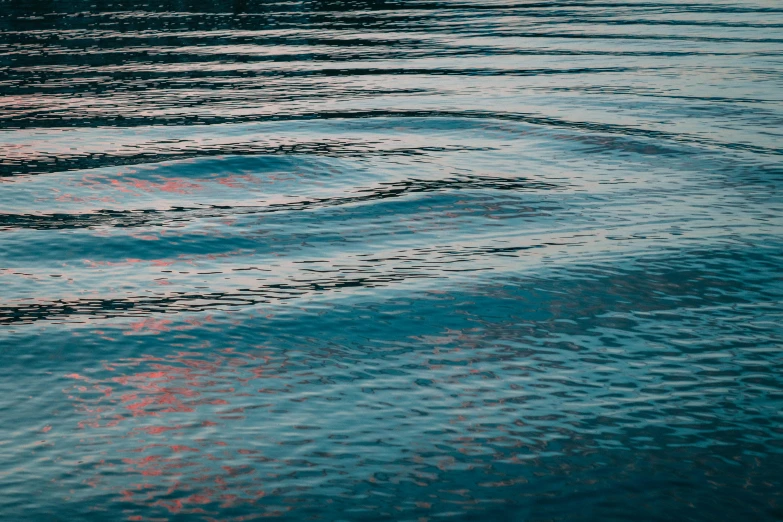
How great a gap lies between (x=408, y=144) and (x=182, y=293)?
4.36 m

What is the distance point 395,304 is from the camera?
5.74m

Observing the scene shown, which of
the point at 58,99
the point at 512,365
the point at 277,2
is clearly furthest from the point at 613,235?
the point at 277,2

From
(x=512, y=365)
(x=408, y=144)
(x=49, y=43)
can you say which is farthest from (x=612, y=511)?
(x=49, y=43)

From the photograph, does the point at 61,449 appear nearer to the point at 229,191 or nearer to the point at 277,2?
the point at 229,191

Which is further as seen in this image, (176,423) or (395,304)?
(395,304)

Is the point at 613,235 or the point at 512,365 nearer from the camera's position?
the point at 512,365

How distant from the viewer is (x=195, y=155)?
30.9 ft

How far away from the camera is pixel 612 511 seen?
3553mm

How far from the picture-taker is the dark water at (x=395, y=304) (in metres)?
3.82

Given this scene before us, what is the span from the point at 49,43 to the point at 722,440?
1739 centimetres

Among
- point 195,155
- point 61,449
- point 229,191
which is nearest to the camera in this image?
point 61,449

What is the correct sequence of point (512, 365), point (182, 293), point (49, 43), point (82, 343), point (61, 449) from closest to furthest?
1. point (61, 449)
2. point (512, 365)
3. point (82, 343)
4. point (182, 293)
5. point (49, 43)

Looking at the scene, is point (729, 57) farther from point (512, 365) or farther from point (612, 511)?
point (612, 511)

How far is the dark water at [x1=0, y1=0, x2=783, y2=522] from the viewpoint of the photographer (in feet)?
12.5
